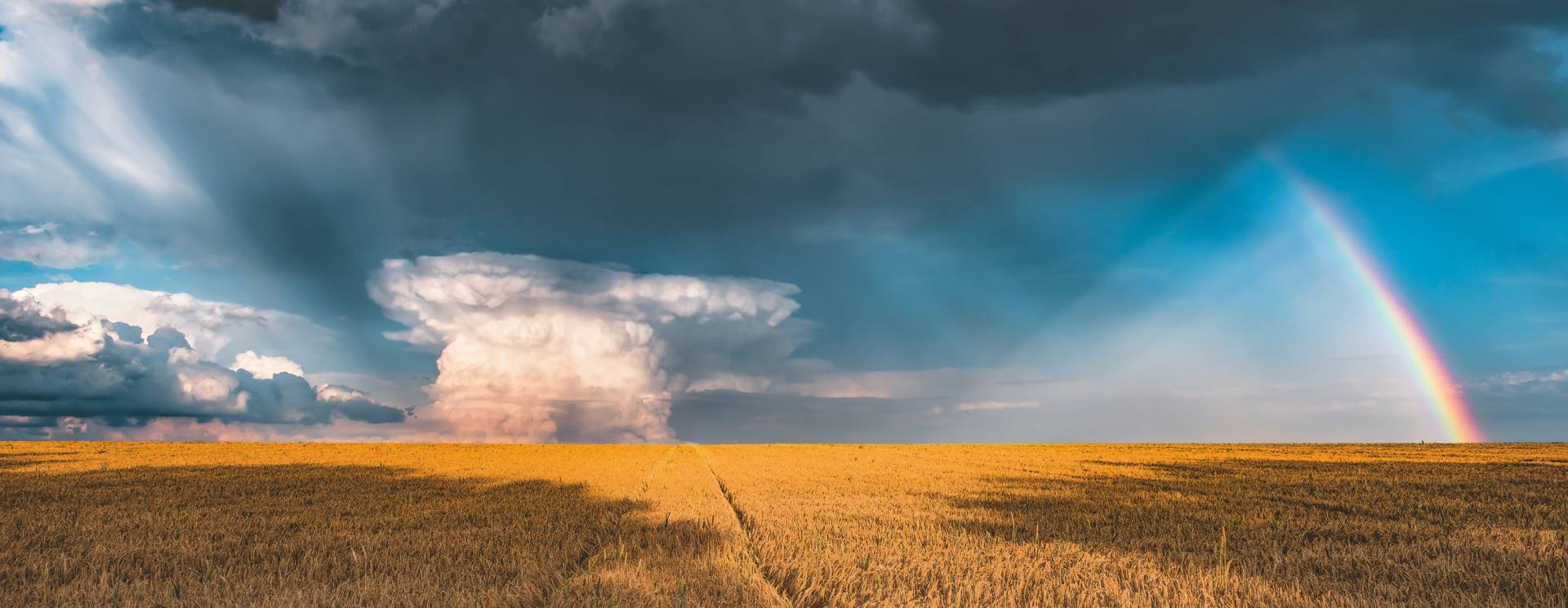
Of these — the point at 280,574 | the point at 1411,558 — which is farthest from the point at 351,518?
the point at 1411,558

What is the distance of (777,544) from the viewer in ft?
29.5

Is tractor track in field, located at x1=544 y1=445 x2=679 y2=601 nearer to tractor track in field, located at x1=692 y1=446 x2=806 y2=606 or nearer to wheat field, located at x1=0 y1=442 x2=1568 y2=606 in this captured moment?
wheat field, located at x1=0 y1=442 x2=1568 y2=606

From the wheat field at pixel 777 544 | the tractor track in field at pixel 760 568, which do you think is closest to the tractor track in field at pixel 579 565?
the wheat field at pixel 777 544

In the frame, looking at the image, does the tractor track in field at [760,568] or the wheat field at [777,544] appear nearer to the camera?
the tractor track in field at [760,568]

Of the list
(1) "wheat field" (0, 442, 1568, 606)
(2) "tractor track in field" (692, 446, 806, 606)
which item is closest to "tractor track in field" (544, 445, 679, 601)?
(1) "wheat field" (0, 442, 1568, 606)

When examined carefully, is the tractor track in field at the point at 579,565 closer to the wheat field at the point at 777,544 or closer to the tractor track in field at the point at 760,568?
the wheat field at the point at 777,544

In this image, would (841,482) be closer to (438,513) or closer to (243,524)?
(438,513)

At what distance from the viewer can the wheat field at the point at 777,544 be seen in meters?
6.68

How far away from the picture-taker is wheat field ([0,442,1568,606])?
6684 millimetres

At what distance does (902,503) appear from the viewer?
14.6 m

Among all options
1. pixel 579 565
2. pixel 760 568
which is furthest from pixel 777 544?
pixel 579 565

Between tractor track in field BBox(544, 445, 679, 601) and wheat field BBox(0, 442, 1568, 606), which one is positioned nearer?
tractor track in field BBox(544, 445, 679, 601)

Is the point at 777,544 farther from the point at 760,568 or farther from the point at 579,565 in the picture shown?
the point at 579,565

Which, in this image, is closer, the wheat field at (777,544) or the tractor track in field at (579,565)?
the tractor track in field at (579,565)
